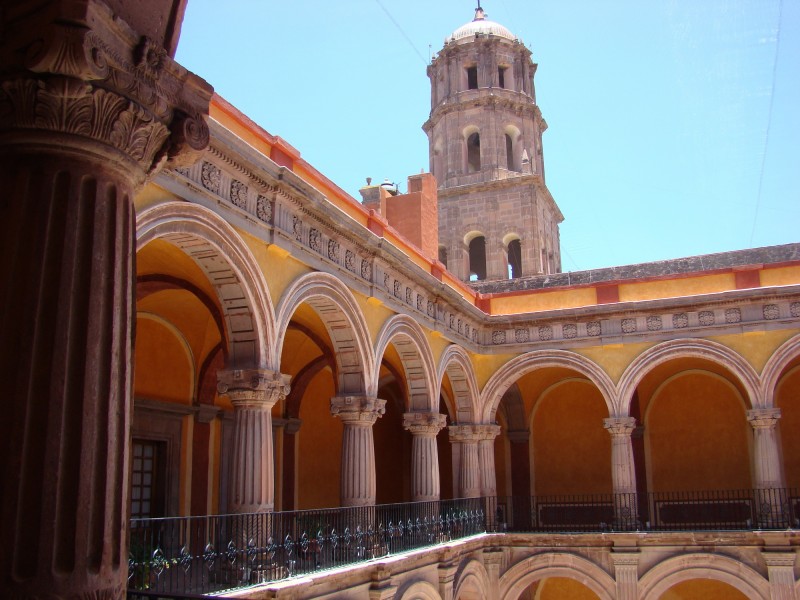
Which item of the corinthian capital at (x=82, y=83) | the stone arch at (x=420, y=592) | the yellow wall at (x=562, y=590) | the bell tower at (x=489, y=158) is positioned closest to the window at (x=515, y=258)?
the bell tower at (x=489, y=158)

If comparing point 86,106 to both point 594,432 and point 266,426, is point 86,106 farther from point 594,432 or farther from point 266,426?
point 594,432

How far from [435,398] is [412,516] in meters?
2.02

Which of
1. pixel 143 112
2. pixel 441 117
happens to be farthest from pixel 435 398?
pixel 441 117

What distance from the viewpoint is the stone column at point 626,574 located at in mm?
14672

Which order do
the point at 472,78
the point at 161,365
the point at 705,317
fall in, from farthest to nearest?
the point at 472,78 → the point at 705,317 → the point at 161,365

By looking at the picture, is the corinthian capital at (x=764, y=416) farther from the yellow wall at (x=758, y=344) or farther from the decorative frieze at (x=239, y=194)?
the decorative frieze at (x=239, y=194)

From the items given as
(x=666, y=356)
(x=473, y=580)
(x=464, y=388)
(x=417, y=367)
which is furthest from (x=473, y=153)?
(x=473, y=580)

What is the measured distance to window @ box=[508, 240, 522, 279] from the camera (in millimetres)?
25906

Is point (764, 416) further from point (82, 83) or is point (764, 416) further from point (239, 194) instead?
point (82, 83)

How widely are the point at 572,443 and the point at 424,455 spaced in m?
6.25

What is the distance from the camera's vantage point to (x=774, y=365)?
14.8 meters

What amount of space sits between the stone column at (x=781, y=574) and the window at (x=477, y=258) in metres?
13.7

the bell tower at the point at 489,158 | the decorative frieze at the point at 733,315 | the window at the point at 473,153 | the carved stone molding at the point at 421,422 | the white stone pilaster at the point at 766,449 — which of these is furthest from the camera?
the window at the point at 473,153

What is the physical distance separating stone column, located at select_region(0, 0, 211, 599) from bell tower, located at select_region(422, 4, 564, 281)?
22.1 meters
